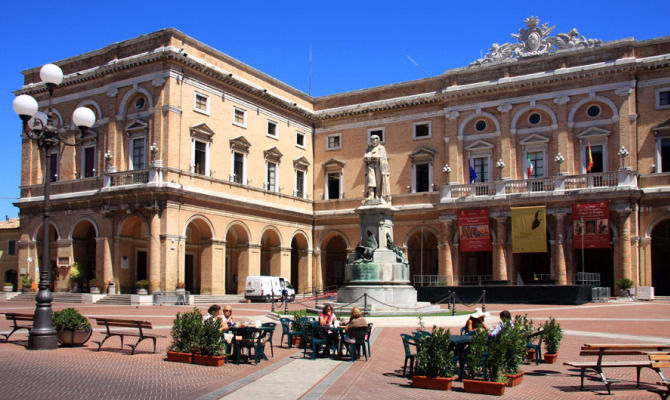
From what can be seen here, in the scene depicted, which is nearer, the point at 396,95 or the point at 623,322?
the point at 623,322

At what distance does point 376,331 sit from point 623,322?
996 cm

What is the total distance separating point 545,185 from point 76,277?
29616 mm

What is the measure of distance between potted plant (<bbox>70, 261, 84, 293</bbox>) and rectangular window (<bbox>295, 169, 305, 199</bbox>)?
54.2 ft

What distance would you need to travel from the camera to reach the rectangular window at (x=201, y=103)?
40.0 metres

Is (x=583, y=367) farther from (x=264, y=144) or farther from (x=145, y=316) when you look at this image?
(x=264, y=144)

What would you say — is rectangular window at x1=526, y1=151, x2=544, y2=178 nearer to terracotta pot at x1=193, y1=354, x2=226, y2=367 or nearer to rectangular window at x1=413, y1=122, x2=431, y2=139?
rectangular window at x1=413, y1=122, x2=431, y2=139

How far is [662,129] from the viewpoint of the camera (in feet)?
129

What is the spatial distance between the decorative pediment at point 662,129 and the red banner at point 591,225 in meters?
5.39

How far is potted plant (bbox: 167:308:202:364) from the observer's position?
1344 centimetres

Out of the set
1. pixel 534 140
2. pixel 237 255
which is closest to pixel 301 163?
pixel 237 255

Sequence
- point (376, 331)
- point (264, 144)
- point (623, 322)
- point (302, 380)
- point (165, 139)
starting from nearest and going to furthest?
1. point (302, 380)
2. point (376, 331)
3. point (623, 322)
4. point (165, 139)
5. point (264, 144)

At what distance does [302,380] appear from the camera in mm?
11758

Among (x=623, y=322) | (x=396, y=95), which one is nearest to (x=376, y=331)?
(x=623, y=322)

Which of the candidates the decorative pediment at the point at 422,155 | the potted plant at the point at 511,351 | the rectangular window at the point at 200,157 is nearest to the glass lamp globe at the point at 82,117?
the potted plant at the point at 511,351
